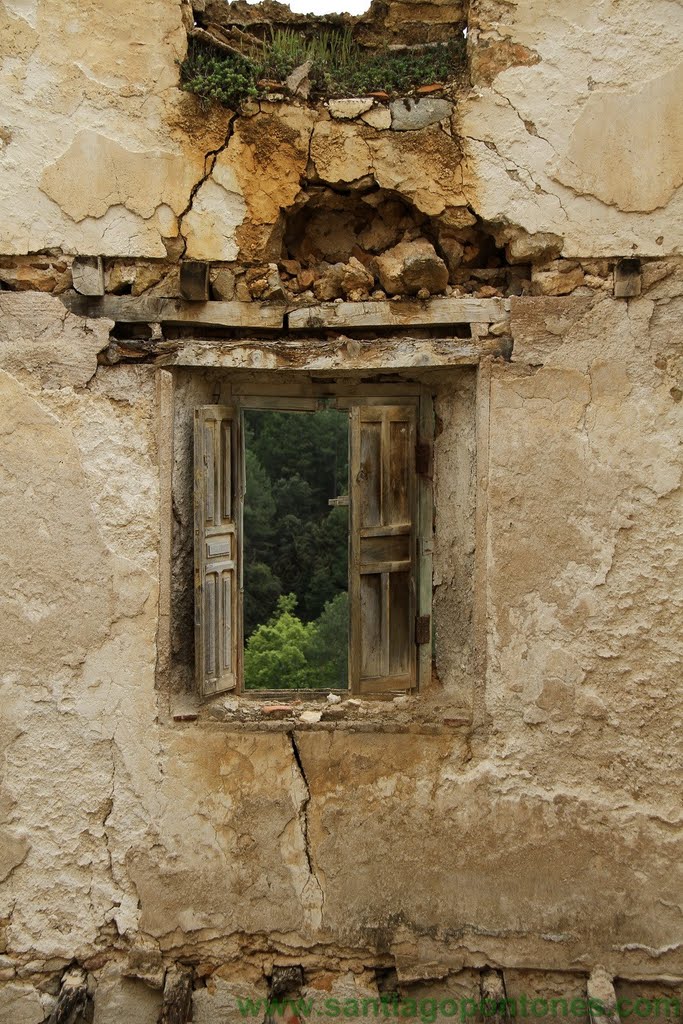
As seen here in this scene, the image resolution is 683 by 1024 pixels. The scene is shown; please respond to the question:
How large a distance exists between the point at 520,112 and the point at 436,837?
2877mm

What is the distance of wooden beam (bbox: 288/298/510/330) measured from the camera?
142 inches

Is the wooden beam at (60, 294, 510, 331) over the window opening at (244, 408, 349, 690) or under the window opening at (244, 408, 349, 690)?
over

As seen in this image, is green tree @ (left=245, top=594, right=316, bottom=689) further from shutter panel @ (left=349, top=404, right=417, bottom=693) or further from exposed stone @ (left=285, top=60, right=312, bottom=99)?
exposed stone @ (left=285, top=60, right=312, bottom=99)

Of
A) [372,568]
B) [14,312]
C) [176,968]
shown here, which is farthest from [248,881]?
[14,312]

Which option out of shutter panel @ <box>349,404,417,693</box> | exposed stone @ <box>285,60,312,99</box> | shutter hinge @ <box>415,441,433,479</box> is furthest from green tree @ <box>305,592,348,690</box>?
exposed stone @ <box>285,60,312,99</box>

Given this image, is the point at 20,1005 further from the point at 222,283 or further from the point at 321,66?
the point at 321,66

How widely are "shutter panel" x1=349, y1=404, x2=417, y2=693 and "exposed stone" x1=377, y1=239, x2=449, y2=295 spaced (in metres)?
0.54

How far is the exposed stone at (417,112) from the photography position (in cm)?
358

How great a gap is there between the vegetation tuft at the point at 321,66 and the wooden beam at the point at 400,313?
86 centimetres

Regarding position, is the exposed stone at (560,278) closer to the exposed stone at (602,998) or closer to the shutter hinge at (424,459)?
the shutter hinge at (424,459)

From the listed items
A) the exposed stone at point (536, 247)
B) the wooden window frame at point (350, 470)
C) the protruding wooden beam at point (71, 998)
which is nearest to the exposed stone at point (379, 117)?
the exposed stone at point (536, 247)

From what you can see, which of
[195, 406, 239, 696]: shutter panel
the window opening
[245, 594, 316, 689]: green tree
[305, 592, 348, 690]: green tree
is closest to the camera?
[195, 406, 239, 696]: shutter panel

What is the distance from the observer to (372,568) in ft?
13.0

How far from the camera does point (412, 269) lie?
3.59 metres
